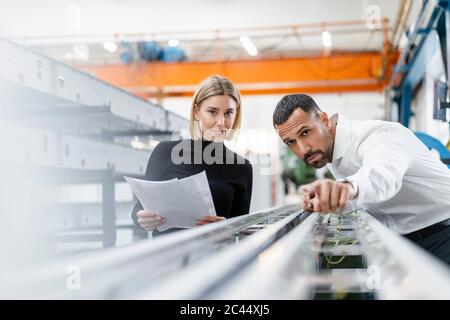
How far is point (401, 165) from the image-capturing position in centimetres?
115

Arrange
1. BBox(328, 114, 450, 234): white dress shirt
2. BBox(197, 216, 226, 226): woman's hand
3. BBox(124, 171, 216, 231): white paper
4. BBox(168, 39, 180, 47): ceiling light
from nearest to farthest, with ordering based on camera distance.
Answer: BBox(328, 114, 450, 234): white dress shirt
BBox(124, 171, 216, 231): white paper
BBox(197, 216, 226, 226): woman's hand
BBox(168, 39, 180, 47): ceiling light

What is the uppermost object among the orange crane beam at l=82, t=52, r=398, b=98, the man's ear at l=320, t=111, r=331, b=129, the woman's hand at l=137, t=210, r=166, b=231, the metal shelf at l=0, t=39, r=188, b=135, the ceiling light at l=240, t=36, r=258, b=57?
the ceiling light at l=240, t=36, r=258, b=57

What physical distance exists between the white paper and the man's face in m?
0.27

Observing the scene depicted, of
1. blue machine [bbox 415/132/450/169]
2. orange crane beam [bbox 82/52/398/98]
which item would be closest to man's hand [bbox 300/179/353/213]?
blue machine [bbox 415/132/450/169]

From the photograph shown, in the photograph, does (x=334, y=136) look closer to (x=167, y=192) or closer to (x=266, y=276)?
(x=167, y=192)

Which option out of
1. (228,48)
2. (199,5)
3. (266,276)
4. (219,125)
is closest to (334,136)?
(219,125)

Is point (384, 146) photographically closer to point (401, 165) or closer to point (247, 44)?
point (401, 165)

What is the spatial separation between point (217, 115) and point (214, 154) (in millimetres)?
155

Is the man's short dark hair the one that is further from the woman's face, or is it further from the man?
the woman's face

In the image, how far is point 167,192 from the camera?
138 centimetres

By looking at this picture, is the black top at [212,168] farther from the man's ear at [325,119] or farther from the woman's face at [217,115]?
the man's ear at [325,119]

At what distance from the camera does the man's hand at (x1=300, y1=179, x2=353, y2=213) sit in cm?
95

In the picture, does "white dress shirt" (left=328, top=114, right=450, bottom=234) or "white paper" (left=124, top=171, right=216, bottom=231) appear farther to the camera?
"white paper" (left=124, top=171, right=216, bottom=231)

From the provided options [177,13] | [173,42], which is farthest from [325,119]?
[177,13]
